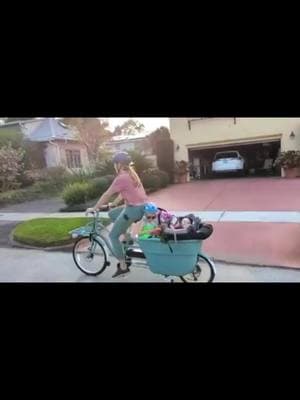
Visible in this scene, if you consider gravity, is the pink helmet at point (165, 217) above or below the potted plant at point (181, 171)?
below

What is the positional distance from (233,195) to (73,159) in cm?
183

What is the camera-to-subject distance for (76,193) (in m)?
3.25

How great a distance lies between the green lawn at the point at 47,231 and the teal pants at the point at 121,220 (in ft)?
1.90

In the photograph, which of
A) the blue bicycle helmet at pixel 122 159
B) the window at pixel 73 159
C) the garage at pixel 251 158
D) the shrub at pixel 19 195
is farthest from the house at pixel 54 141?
the garage at pixel 251 158

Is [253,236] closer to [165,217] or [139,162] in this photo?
[165,217]

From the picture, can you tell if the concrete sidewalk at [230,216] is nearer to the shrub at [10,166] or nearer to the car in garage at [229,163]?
the shrub at [10,166]

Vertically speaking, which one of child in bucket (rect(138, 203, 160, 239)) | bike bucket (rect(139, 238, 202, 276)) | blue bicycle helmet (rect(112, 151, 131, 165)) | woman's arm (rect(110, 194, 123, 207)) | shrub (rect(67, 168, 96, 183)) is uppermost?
blue bicycle helmet (rect(112, 151, 131, 165))

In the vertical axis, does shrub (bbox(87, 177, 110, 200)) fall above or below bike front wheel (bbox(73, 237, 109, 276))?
above

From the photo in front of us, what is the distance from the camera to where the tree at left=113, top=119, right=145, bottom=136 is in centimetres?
279

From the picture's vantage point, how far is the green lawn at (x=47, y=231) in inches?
137

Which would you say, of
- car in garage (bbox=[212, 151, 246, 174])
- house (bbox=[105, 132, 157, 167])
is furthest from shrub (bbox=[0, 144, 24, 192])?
car in garage (bbox=[212, 151, 246, 174])

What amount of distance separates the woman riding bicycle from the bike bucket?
8.7 inches

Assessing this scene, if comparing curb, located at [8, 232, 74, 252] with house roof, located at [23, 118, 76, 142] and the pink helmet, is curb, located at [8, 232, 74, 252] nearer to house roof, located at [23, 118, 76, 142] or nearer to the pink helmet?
house roof, located at [23, 118, 76, 142]
